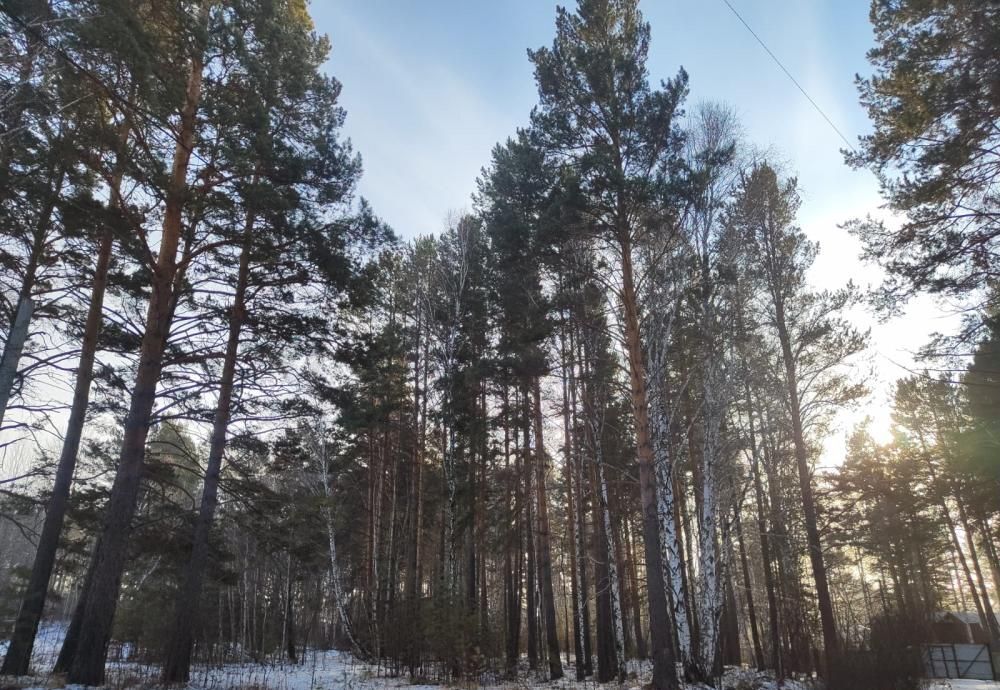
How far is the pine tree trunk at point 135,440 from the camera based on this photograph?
25.8 feet

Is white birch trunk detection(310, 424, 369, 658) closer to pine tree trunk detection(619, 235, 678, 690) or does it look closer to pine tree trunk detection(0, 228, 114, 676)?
pine tree trunk detection(0, 228, 114, 676)

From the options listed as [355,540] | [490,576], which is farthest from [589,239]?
[490,576]

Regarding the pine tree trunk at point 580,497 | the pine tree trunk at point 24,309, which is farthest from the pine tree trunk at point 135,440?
the pine tree trunk at point 580,497

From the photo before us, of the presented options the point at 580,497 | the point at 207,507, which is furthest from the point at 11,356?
the point at 580,497

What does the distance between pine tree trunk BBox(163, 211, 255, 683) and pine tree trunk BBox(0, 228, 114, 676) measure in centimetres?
220

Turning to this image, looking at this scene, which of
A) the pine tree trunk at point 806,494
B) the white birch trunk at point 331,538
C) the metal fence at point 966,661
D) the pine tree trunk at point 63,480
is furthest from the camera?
the metal fence at point 966,661

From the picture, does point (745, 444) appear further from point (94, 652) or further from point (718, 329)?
point (94, 652)

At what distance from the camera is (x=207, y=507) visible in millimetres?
10945

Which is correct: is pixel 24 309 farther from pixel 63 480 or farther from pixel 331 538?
pixel 331 538

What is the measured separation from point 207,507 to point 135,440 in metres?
3.08

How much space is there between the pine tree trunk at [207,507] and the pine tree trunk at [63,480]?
2.20 meters

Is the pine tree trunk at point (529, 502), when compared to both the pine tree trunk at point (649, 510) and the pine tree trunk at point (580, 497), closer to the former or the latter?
the pine tree trunk at point (580, 497)

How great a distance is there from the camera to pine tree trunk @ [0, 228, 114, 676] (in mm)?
9438

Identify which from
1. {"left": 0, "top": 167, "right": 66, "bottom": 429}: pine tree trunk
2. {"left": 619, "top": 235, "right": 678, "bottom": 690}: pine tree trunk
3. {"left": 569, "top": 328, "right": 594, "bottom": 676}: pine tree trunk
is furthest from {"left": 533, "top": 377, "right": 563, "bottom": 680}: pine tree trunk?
{"left": 0, "top": 167, "right": 66, "bottom": 429}: pine tree trunk
